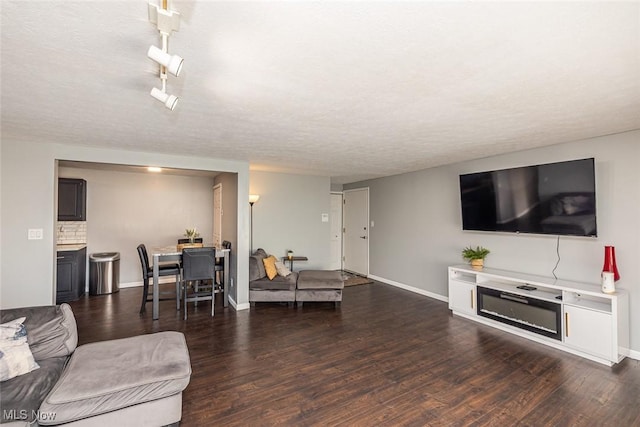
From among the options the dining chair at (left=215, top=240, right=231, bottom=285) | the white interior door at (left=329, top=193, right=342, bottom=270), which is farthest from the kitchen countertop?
the white interior door at (left=329, top=193, right=342, bottom=270)

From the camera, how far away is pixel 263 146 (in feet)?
12.1

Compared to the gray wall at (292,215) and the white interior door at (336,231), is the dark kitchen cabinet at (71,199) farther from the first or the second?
the white interior door at (336,231)

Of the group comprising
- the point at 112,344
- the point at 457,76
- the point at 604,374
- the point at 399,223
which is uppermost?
the point at 457,76

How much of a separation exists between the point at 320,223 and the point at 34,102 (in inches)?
185

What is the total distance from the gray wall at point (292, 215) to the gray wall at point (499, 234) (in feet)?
4.28

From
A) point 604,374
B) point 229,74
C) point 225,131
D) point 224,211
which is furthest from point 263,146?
point 604,374

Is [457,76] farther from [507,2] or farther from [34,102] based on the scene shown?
[34,102]

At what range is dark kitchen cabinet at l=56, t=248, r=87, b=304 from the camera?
4.93 m

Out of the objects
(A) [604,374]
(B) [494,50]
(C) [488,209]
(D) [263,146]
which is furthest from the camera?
(C) [488,209]

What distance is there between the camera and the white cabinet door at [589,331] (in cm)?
294

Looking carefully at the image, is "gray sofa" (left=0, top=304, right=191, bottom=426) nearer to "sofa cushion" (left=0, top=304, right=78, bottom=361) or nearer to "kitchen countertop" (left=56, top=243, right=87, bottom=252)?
"sofa cushion" (left=0, top=304, right=78, bottom=361)

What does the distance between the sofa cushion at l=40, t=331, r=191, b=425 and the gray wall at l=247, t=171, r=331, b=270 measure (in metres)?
3.50

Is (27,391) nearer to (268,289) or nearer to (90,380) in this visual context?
(90,380)

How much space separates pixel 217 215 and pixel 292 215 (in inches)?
62.5
